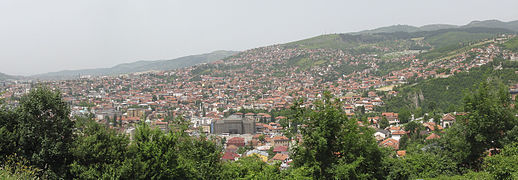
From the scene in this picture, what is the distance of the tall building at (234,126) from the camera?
43.8 m

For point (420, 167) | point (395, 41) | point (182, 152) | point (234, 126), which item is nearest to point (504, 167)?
point (420, 167)

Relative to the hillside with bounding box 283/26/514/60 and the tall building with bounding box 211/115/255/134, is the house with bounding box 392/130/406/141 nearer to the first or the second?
the tall building with bounding box 211/115/255/134

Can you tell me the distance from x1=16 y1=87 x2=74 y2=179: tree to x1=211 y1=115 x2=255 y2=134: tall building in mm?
36442

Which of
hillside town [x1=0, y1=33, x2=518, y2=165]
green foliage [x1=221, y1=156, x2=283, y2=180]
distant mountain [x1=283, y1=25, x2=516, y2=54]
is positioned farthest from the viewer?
distant mountain [x1=283, y1=25, x2=516, y2=54]


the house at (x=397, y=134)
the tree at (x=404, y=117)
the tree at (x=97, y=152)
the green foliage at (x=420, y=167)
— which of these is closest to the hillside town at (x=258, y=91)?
the house at (x=397, y=134)

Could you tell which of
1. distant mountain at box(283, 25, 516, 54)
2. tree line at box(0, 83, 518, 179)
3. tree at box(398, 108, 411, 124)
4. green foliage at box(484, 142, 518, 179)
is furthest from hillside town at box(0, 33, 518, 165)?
green foliage at box(484, 142, 518, 179)

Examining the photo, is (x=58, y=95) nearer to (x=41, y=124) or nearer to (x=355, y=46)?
(x=41, y=124)

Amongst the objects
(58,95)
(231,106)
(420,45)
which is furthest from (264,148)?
(420,45)

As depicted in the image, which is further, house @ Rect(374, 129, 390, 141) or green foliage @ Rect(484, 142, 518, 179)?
house @ Rect(374, 129, 390, 141)

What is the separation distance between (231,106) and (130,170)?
183ft

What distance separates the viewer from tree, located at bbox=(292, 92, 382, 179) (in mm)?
7012

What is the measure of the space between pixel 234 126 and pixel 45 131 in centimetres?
3774

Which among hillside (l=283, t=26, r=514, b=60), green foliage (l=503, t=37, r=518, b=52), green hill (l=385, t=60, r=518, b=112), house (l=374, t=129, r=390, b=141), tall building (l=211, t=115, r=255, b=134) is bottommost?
tall building (l=211, t=115, r=255, b=134)

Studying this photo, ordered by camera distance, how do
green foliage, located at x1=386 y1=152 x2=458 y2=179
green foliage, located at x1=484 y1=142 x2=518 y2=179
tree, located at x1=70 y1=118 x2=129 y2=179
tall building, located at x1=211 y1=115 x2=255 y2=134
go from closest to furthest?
green foliage, located at x1=484 y1=142 x2=518 y2=179 < tree, located at x1=70 y1=118 x2=129 y2=179 < green foliage, located at x1=386 y1=152 x2=458 y2=179 < tall building, located at x1=211 y1=115 x2=255 y2=134
